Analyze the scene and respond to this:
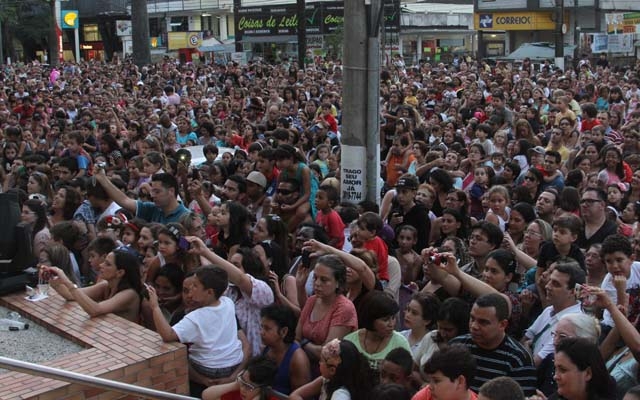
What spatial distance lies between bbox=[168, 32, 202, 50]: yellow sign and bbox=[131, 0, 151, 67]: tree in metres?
12.7

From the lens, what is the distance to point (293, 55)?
4228 cm

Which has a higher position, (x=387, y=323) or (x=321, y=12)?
(x=321, y=12)

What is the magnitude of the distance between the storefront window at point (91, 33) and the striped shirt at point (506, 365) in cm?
6480

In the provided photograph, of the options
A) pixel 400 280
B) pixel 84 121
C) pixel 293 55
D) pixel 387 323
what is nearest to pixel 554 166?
pixel 400 280

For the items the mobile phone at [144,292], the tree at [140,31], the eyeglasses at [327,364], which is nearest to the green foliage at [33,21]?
the tree at [140,31]

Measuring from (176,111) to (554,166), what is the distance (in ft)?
32.7

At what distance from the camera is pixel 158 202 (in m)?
8.12

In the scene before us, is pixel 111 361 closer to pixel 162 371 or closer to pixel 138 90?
pixel 162 371

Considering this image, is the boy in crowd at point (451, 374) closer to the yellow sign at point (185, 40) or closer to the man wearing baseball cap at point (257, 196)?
the man wearing baseball cap at point (257, 196)

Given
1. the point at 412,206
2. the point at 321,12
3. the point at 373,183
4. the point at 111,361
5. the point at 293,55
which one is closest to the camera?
the point at 111,361

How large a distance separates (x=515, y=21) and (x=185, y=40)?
17.7m

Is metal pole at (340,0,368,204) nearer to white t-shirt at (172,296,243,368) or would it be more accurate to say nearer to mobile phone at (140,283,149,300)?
mobile phone at (140,283,149,300)

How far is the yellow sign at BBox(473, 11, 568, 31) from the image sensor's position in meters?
46.0

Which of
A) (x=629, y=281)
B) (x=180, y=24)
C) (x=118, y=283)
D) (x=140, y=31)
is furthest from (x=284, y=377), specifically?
(x=180, y=24)
